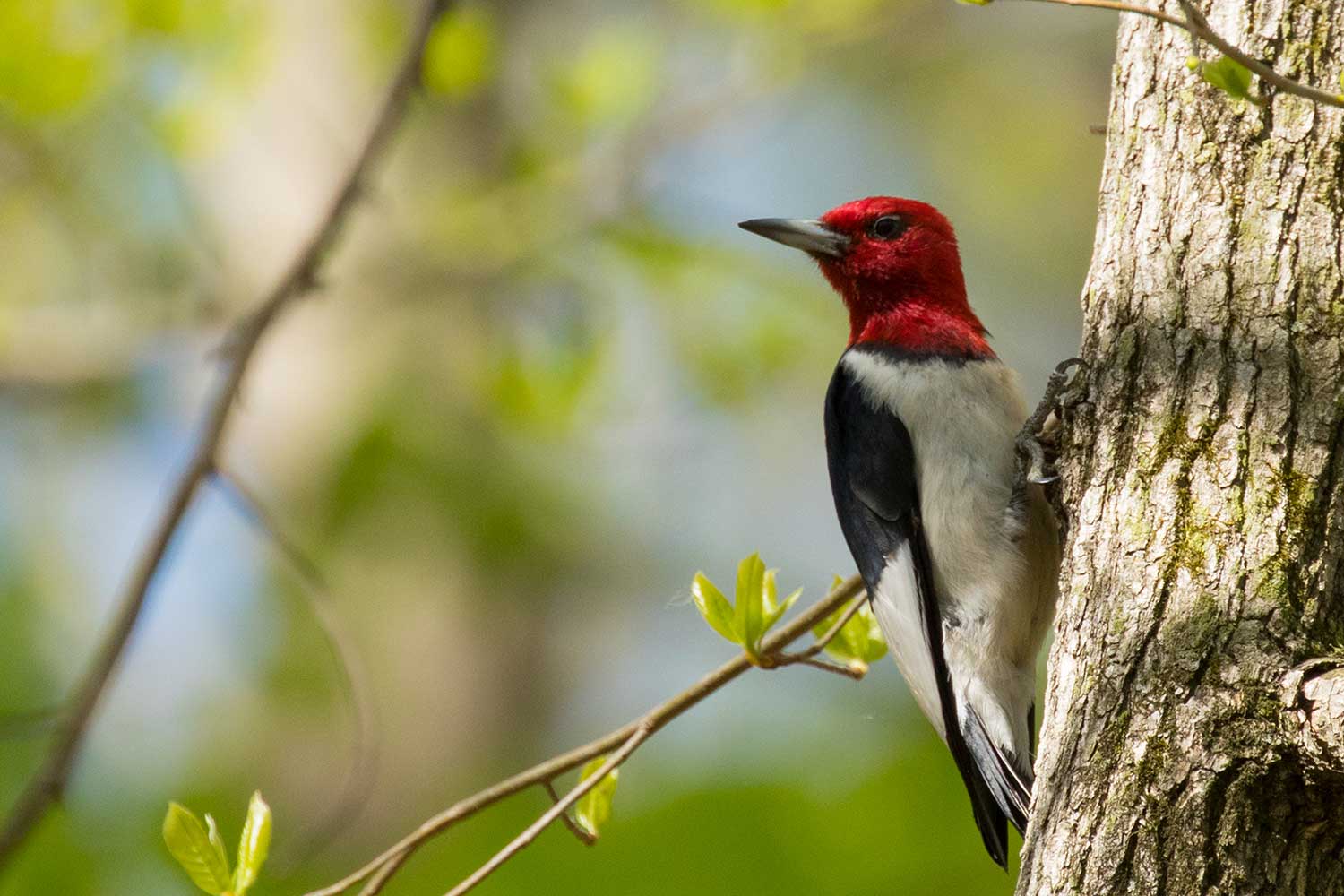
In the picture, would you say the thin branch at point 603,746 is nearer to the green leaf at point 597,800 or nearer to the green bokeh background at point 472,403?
the green leaf at point 597,800

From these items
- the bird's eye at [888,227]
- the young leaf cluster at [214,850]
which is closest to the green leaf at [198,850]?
the young leaf cluster at [214,850]

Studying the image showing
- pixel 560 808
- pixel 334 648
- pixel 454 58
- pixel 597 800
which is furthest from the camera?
pixel 454 58

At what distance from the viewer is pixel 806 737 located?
17.3 feet

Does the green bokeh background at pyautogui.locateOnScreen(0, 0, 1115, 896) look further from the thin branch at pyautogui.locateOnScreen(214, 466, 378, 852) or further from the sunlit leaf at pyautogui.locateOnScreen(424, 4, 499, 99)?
the thin branch at pyautogui.locateOnScreen(214, 466, 378, 852)

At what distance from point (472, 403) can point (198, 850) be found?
4.97 metres

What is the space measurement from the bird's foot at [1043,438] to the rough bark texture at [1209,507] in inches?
18.0

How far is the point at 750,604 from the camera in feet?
8.17

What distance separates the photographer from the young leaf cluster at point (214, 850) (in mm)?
2291

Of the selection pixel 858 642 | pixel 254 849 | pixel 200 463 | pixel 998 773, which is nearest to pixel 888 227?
pixel 858 642

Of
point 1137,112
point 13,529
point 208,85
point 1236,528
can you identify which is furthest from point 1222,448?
point 13,529

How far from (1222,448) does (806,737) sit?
11.5ft

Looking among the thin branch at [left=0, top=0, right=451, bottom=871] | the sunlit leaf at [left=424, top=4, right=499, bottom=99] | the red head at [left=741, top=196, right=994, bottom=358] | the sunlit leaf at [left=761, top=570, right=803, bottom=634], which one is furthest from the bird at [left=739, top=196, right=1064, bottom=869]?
the sunlit leaf at [left=424, top=4, right=499, bottom=99]

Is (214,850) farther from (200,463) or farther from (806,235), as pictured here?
(806,235)

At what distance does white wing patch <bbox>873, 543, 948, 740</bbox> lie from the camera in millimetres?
2918
